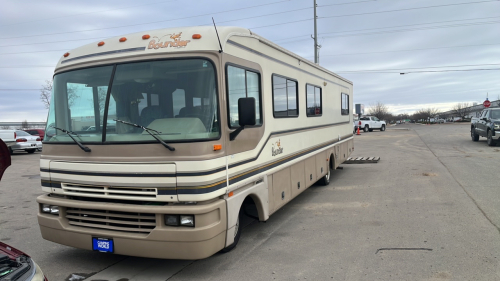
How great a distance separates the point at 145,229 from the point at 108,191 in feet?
2.02

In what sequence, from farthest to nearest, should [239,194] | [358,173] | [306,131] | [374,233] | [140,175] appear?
[358,173] → [306,131] → [374,233] → [239,194] → [140,175]

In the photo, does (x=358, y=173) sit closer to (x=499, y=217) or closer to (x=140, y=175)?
(x=499, y=217)

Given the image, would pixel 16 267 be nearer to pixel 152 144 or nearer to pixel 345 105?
pixel 152 144

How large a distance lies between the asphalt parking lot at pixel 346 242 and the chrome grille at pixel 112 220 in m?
0.63

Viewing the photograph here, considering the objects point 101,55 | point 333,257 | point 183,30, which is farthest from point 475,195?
point 101,55

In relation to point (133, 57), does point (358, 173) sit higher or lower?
lower

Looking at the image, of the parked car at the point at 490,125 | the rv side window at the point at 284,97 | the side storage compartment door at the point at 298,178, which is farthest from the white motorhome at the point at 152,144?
the parked car at the point at 490,125

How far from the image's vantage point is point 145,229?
411cm

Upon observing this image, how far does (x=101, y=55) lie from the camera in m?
4.59

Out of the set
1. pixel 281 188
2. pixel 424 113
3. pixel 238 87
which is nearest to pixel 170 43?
pixel 238 87

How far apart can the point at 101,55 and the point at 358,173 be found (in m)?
8.87

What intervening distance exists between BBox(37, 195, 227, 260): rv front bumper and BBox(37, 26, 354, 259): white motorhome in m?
0.01

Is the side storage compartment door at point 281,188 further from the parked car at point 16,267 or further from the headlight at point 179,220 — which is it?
the parked car at point 16,267

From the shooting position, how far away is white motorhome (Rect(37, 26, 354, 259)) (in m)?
4.01
